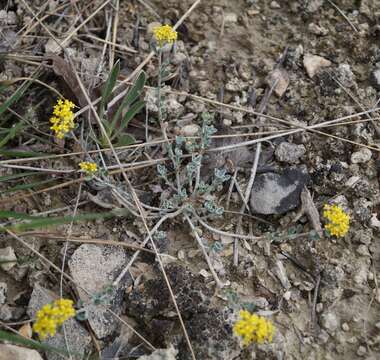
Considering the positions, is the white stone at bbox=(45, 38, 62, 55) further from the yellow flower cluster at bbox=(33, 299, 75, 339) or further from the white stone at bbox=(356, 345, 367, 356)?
the white stone at bbox=(356, 345, 367, 356)

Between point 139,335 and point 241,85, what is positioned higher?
point 241,85

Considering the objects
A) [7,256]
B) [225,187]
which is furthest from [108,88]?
[7,256]

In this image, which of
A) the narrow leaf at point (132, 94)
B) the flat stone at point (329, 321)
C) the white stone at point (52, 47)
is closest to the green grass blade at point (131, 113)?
the narrow leaf at point (132, 94)

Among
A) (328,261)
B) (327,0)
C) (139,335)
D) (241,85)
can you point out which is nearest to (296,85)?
(241,85)

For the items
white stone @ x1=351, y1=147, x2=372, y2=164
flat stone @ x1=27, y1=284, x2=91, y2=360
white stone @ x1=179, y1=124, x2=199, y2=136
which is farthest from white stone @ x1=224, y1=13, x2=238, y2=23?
flat stone @ x1=27, y1=284, x2=91, y2=360

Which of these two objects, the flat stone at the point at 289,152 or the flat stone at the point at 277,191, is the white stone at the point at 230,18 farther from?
the flat stone at the point at 277,191

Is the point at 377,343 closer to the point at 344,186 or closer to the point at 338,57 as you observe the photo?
the point at 344,186
